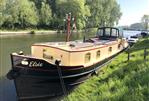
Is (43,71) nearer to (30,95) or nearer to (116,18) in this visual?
(30,95)

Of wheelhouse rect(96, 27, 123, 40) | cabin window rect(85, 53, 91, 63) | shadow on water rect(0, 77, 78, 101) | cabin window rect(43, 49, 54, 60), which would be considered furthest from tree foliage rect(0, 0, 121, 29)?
shadow on water rect(0, 77, 78, 101)

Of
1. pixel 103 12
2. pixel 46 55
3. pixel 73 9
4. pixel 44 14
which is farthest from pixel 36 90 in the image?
pixel 103 12

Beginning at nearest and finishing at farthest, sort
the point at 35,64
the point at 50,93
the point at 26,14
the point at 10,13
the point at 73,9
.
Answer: the point at 35,64
the point at 50,93
the point at 10,13
the point at 26,14
the point at 73,9

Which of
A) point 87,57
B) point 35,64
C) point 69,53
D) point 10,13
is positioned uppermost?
point 10,13

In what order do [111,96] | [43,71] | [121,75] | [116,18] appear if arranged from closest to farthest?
[111,96]
[121,75]
[43,71]
[116,18]

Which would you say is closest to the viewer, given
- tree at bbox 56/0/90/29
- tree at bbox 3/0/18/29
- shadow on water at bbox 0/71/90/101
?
shadow on water at bbox 0/71/90/101

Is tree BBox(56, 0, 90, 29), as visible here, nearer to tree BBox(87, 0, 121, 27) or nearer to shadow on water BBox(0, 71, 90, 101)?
tree BBox(87, 0, 121, 27)

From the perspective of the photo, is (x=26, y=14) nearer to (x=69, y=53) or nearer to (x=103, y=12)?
(x=103, y=12)

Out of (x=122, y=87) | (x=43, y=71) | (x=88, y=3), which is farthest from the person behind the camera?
(x=88, y=3)

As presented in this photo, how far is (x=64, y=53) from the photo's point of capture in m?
14.8

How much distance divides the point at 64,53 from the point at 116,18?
118 metres

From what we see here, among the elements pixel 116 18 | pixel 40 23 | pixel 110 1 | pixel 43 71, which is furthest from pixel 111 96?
pixel 116 18

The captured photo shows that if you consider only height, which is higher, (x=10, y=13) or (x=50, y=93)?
(x=10, y=13)

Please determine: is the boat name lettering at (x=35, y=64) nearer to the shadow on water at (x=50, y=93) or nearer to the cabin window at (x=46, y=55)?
the shadow on water at (x=50, y=93)
